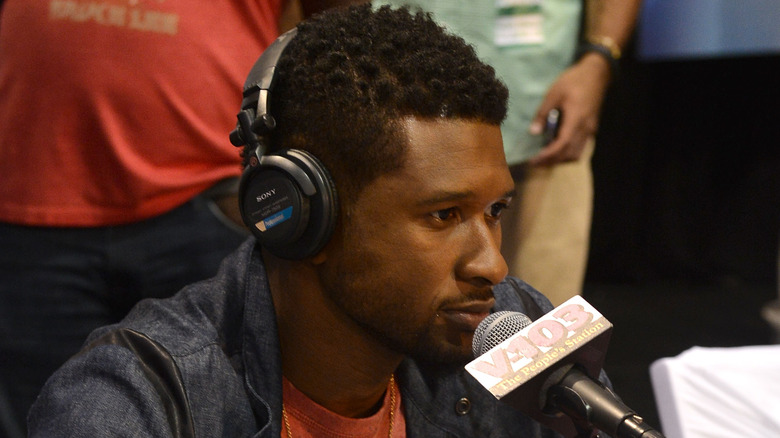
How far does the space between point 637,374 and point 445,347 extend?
2.63ft

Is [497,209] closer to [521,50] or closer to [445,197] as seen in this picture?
[445,197]

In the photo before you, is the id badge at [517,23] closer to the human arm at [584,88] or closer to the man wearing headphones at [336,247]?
the human arm at [584,88]

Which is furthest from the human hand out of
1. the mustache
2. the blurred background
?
the blurred background

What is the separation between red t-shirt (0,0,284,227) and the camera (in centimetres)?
147

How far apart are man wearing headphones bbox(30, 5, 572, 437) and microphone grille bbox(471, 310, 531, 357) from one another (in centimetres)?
12

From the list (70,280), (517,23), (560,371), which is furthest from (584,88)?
(70,280)

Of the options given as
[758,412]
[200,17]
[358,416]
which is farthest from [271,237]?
[758,412]

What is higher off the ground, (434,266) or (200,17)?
(200,17)

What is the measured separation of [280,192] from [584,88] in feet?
2.79

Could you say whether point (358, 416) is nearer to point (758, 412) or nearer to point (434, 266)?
point (434, 266)

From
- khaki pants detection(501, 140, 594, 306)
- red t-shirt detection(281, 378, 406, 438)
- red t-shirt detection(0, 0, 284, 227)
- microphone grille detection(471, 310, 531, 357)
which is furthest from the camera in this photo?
khaki pants detection(501, 140, 594, 306)

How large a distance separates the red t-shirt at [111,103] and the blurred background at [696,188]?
107 inches

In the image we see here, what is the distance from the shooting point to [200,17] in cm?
151

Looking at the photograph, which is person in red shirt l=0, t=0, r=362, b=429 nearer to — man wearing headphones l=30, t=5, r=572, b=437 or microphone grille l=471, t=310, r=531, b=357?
man wearing headphones l=30, t=5, r=572, b=437
